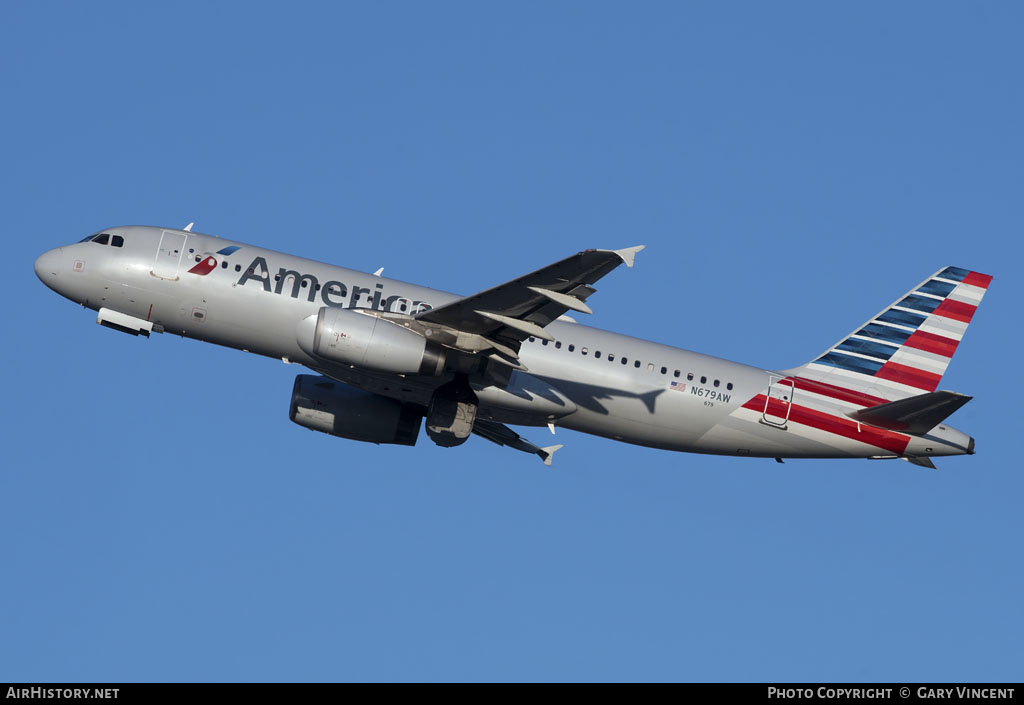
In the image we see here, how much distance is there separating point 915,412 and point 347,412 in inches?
737

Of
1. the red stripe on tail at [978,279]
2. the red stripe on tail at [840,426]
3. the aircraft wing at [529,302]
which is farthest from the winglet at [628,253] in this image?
the red stripe on tail at [978,279]

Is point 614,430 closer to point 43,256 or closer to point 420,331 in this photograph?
point 420,331

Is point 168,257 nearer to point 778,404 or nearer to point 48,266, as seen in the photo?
point 48,266

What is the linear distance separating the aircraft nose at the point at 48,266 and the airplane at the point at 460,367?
74 mm

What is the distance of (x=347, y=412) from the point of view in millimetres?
40594

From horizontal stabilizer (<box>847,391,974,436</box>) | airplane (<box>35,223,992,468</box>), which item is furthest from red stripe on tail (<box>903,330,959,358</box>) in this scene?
horizontal stabilizer (<box>847,391,974,436</box>)

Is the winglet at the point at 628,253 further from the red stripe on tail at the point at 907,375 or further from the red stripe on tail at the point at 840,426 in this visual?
the red stripe on tail at the point at 907,375

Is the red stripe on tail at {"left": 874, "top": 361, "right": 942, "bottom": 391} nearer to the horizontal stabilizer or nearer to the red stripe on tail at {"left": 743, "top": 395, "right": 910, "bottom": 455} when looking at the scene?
the horizontal stabilizer

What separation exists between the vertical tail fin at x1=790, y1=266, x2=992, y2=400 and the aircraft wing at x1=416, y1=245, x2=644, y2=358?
11341mm

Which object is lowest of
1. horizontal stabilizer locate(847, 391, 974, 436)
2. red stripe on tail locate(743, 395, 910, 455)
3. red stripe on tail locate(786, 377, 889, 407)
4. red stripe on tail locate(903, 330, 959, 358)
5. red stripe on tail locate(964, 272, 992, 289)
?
red stripe on tail locate(743, 395, 910, 455)

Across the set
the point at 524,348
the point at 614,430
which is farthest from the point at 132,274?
the point at 614,430

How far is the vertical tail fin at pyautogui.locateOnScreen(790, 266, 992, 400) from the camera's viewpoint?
4097cm

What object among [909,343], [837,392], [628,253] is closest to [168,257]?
[628,253]

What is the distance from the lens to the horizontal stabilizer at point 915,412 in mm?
35875
